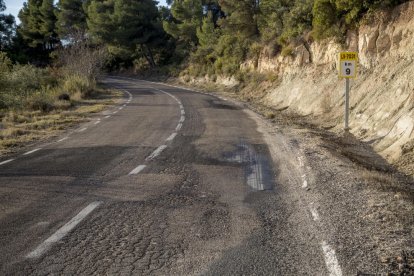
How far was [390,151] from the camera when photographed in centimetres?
869

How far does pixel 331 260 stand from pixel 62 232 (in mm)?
2965

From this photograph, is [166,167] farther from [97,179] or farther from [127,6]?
[127,6]

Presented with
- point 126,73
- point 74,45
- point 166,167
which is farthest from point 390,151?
point 126,73

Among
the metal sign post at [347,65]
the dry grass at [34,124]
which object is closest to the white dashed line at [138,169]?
the dry grass at [34,124]

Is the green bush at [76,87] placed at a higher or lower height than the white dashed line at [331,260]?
higher

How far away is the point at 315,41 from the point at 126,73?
153 feet

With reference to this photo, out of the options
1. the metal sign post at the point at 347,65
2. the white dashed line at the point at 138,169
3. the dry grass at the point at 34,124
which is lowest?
the dry grass at the point at 34,124

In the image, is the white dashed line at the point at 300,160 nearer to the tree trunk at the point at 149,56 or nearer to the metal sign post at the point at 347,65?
the metal sign post at the point at 347,65

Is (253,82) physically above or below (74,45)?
below

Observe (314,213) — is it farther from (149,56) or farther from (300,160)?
(149,56)

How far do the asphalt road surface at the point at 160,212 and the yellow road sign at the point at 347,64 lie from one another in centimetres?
309

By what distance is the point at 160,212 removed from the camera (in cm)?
532

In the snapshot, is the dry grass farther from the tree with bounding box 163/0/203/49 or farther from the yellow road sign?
the tree with bounding box 163/0/203/49

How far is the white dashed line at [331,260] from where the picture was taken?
3.76 metres
